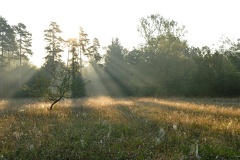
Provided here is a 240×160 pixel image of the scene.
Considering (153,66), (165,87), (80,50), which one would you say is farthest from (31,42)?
(165,87)

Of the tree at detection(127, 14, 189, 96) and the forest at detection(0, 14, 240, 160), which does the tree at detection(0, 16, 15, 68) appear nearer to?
the forest at detection(0, 14, 240, 160)

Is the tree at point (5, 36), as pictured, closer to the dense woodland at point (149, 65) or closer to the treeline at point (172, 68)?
the dense woodland at point (149, 65)

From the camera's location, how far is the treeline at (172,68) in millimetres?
35534

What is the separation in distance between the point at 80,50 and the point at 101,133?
167 ft

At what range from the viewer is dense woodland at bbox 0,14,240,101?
36.3 metres

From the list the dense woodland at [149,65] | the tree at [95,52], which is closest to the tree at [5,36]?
the dense woodland at [149,65]

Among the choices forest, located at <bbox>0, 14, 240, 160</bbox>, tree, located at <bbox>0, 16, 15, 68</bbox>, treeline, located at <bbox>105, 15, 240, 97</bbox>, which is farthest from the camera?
tree, located at <bbox>0, 16, 15, 68</bbox>

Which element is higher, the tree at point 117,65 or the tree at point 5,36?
the tree at point 5,36

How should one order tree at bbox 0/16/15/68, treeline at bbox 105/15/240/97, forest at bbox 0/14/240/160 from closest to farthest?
forest at bbox 0/14/240/160 < treeline at bbox 105/15/240/97 < tree at bbox 0/16/15/68

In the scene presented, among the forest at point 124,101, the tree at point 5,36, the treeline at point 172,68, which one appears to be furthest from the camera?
the tree at point 5,36

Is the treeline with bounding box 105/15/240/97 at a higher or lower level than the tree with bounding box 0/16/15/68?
lower

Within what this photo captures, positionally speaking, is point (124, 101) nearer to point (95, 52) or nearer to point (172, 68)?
point (172, 68)

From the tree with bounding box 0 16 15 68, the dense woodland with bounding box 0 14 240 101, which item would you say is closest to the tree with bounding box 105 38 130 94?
the dense woodland with bounding box 0 14 240 101

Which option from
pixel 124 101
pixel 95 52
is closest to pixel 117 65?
pixel 95 52
